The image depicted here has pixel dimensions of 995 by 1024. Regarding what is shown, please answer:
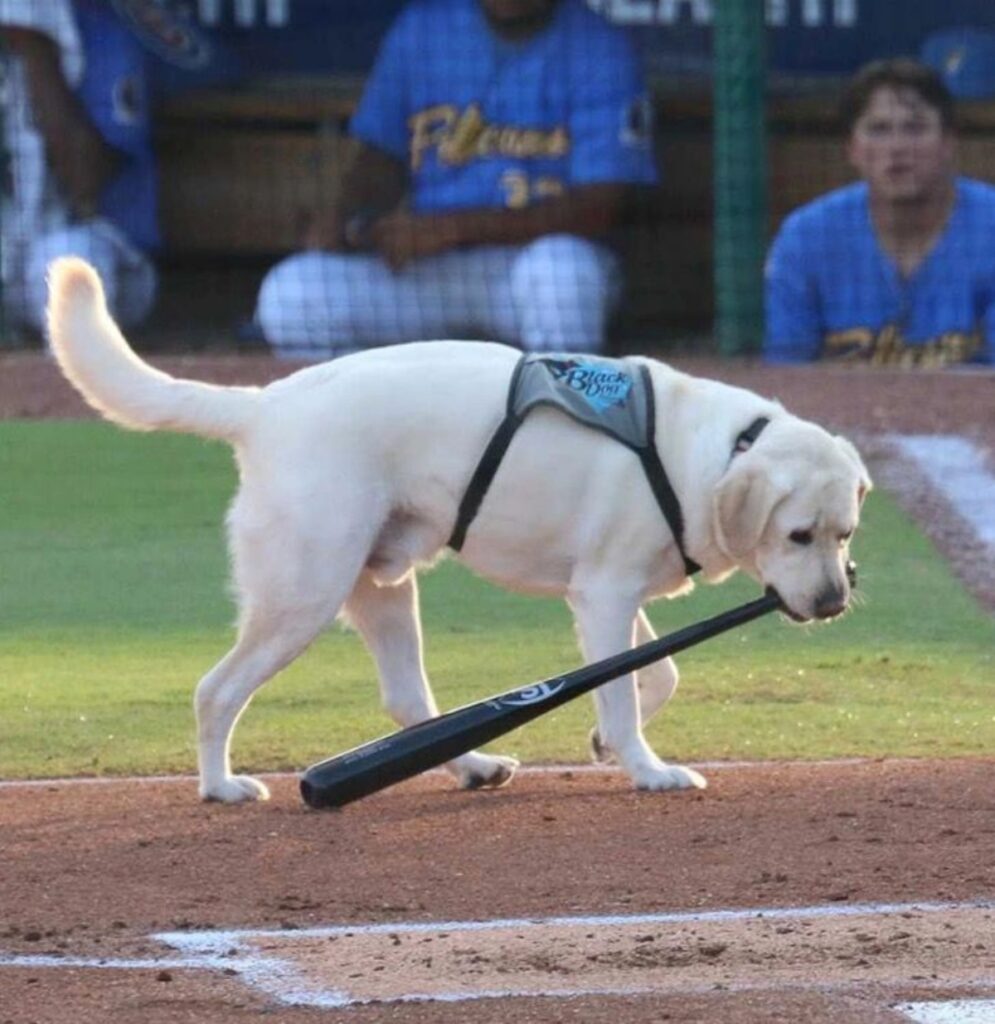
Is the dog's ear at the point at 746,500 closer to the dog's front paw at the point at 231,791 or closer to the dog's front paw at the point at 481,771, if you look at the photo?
the dog's front paw at the point at 481,771

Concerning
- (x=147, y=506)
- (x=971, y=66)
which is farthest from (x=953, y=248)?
(x=147, y=506)

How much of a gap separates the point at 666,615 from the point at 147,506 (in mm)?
2881

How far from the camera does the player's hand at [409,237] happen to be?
46.5ft

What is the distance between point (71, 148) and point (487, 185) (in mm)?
2431

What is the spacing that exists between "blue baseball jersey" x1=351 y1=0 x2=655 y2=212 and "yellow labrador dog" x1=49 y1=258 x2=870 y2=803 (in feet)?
25.3

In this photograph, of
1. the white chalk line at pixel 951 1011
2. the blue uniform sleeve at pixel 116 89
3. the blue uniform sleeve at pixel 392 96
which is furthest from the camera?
the blue uniform sleeve at pixel 116 89

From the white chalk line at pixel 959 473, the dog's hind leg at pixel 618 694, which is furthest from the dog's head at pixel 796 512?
the white chalk line at pixel 959 473

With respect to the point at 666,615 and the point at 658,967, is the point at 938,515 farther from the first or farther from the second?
the point at 658,967

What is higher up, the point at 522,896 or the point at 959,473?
the point at 522,896

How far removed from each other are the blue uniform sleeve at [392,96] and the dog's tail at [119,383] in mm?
8130

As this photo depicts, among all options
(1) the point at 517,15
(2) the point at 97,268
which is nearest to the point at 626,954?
(1) the point at 517,15

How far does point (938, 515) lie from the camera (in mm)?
10398

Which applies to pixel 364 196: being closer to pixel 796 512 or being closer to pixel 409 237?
pixel 409 237

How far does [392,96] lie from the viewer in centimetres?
1435
